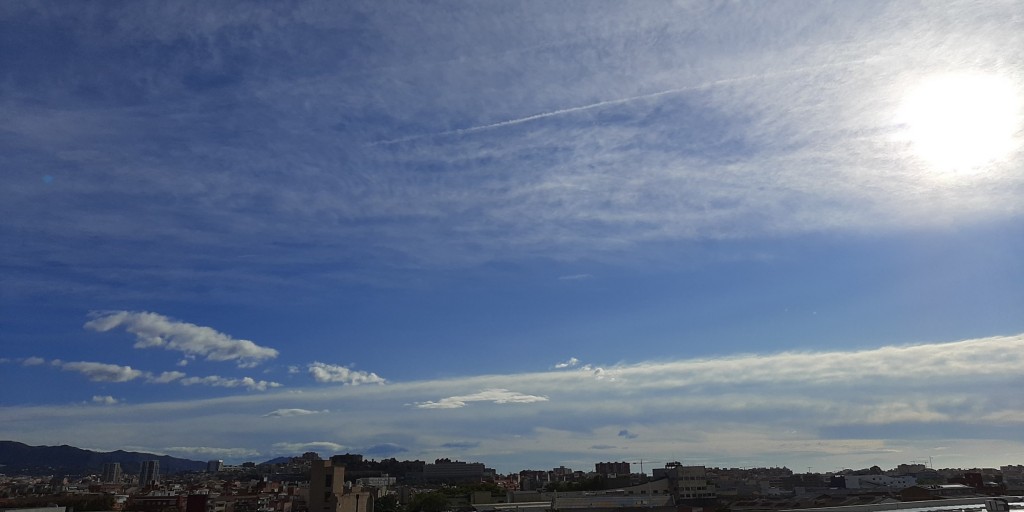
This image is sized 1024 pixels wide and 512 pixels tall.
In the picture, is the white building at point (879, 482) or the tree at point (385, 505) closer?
the tree at point (385, 505)

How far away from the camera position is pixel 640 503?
11112 centimetres

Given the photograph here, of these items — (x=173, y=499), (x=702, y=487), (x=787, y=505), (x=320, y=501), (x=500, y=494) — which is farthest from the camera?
(x=500, y=494)

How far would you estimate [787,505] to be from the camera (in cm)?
9281

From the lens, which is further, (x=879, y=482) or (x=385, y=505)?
(x=879, y=482)

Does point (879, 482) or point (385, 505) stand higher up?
point (879, 482)

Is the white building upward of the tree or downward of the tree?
upward

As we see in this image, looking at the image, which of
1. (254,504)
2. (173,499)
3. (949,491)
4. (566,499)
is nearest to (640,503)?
(566,499)

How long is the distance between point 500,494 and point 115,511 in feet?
232

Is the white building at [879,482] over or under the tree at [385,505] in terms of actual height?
over

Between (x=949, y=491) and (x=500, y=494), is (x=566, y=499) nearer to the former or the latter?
(x=500, y=494)

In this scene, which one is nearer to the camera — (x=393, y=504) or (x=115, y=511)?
(x=115, y=511)

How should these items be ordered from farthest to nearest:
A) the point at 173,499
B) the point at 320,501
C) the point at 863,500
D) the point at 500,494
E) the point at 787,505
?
the point at 500,494, the point at 173,499, the point at 863,500, the point at 787,505, the point at 320,501

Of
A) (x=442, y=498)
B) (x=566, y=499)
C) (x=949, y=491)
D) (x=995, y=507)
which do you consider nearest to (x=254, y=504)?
(x=442, y=498)

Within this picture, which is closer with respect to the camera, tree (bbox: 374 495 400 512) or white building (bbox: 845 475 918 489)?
tree (bbox: 374 495 400 512)
